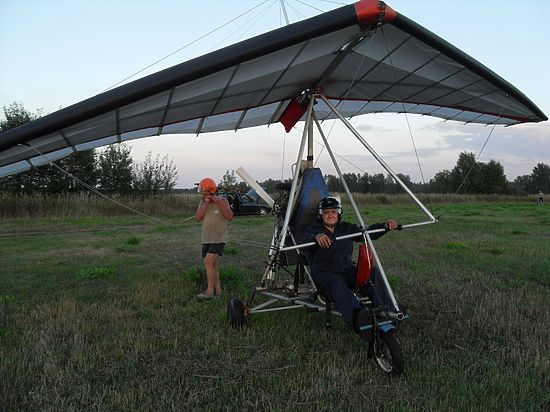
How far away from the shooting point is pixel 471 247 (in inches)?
381

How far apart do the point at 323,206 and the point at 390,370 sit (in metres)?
1.76

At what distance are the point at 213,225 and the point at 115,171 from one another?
2349 cm

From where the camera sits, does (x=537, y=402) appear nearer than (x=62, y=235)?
Yes

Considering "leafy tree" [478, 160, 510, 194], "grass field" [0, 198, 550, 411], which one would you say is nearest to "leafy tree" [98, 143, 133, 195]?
"grass field" [0, 198, 550, 411]

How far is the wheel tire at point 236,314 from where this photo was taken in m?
4.37

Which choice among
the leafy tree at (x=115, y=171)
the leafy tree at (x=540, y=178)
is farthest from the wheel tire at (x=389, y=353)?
the leafy tree at (x=540, y=178)

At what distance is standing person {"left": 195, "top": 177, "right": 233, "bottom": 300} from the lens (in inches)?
229

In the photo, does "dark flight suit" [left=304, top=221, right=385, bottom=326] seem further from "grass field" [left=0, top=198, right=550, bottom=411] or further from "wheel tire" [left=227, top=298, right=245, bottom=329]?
"wheel tire" [left=227, top=298, right=245, bottom=329]

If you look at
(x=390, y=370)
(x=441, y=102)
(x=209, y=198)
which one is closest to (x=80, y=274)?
(x=209, y=198)

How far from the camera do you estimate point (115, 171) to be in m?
27.2

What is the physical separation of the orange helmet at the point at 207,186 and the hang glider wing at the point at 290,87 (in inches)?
30.0

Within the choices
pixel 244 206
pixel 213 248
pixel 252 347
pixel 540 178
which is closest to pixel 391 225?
pixel 252 347

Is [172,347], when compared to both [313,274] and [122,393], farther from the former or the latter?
[313,274]

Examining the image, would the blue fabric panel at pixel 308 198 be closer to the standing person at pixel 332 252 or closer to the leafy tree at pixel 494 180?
the standing person at pixel 332 252
